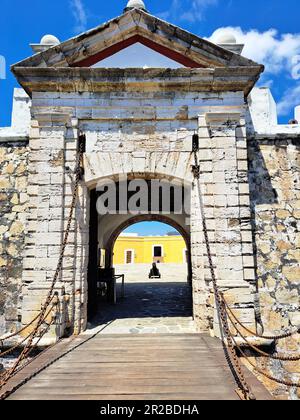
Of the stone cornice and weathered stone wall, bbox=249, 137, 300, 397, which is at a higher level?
the stone cornice

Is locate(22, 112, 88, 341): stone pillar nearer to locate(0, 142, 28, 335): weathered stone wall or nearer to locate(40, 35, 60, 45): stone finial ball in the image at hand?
locate(0, 142, 28, 335): weathered stone wall

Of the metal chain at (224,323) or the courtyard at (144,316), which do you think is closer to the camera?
the metal chain at (224,323)

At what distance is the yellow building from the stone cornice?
70.2 feet

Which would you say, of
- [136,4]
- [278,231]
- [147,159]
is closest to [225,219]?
[278,231]

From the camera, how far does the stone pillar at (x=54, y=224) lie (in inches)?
176

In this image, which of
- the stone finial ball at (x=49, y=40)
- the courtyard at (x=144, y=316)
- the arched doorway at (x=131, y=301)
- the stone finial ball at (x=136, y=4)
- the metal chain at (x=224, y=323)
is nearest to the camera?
the metal chain at (x=224, y=323)

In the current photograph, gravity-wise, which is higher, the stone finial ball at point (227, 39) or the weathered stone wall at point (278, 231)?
the stone finial ball at point (227, 39)

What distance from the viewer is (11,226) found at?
199 inches

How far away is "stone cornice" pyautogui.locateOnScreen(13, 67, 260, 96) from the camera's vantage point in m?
4.81

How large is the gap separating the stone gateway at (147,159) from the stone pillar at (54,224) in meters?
0.02

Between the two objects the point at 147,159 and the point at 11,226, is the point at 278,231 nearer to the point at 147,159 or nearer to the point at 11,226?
the point at 147,159

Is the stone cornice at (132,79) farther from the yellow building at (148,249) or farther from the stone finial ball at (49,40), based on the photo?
the yellow building at (148,249)

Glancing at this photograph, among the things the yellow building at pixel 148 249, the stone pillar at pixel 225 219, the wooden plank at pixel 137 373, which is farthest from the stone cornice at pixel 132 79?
the yellow building at pixel 148 249

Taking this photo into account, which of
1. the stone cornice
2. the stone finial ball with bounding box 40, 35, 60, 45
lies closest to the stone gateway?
the stone cornice
